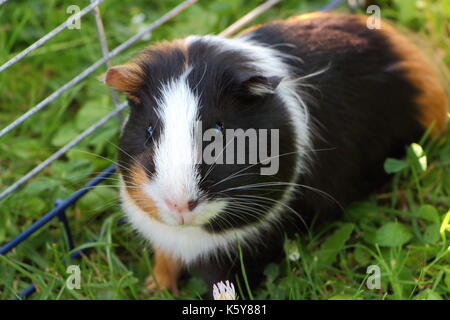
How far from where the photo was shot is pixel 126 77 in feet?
7.66

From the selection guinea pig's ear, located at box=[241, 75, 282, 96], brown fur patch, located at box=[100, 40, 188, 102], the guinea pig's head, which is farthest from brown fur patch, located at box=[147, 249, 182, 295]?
guinea pig's ear, located at box=[241, 75, 282, 96]

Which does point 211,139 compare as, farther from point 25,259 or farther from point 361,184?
point 25,259

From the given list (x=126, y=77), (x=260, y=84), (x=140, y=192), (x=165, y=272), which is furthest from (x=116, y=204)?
(x=260, y=84)

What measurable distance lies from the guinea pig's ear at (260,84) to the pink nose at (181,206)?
465mm

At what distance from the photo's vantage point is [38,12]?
390cm

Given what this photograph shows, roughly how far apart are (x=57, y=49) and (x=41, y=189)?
3.60 feet

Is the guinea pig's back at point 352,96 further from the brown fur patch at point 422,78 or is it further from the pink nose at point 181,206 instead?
the pink nose at point 181,206

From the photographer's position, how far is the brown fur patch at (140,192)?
221 cm

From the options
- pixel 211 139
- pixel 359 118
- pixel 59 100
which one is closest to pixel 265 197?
pixel 211 139

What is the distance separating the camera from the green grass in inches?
106

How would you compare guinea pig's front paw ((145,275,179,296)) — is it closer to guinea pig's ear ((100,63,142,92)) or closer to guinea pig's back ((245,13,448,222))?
guinea pig's back ((245,13,448,222))

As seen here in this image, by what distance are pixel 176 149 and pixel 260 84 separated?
0.39 m

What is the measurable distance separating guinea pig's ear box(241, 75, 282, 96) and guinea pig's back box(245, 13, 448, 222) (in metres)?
0.34
